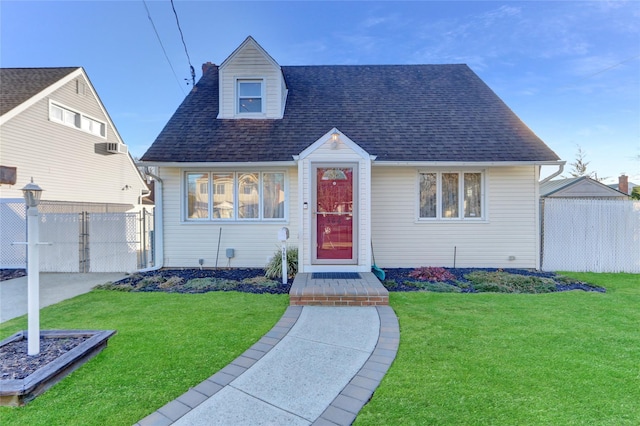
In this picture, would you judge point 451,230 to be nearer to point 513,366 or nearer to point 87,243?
point 513,366

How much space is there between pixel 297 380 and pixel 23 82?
641 inches

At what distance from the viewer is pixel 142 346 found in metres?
3.78

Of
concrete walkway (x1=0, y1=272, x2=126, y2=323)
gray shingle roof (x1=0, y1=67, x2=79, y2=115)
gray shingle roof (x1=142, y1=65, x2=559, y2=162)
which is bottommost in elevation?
concrete walkway (x1=0, y1=272, x2=126, y2=323)

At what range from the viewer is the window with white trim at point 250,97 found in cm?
970

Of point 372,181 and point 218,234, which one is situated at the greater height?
point 372,181

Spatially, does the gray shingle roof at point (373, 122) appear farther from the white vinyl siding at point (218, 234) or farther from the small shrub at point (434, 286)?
the small shrub at point (434, 286)

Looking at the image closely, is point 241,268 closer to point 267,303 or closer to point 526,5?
point 267,303

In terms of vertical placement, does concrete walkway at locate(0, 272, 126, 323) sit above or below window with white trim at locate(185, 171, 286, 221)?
below

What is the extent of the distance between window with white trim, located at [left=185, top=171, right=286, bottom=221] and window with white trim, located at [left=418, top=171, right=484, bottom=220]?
410 cm

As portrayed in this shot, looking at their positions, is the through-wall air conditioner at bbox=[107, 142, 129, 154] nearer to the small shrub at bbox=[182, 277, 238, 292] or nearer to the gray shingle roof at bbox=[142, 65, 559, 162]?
the gray shingle roof at bbox=[142, 65, 559, 162]

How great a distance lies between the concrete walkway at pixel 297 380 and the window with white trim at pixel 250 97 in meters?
7.28

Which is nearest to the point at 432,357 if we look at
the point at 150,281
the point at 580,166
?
the point at 150,281

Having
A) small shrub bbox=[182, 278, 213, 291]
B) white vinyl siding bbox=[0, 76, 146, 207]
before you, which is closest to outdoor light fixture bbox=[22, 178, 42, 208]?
small shrub bbox=[182, 278, 213, 291]

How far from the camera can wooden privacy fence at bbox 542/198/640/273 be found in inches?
328
